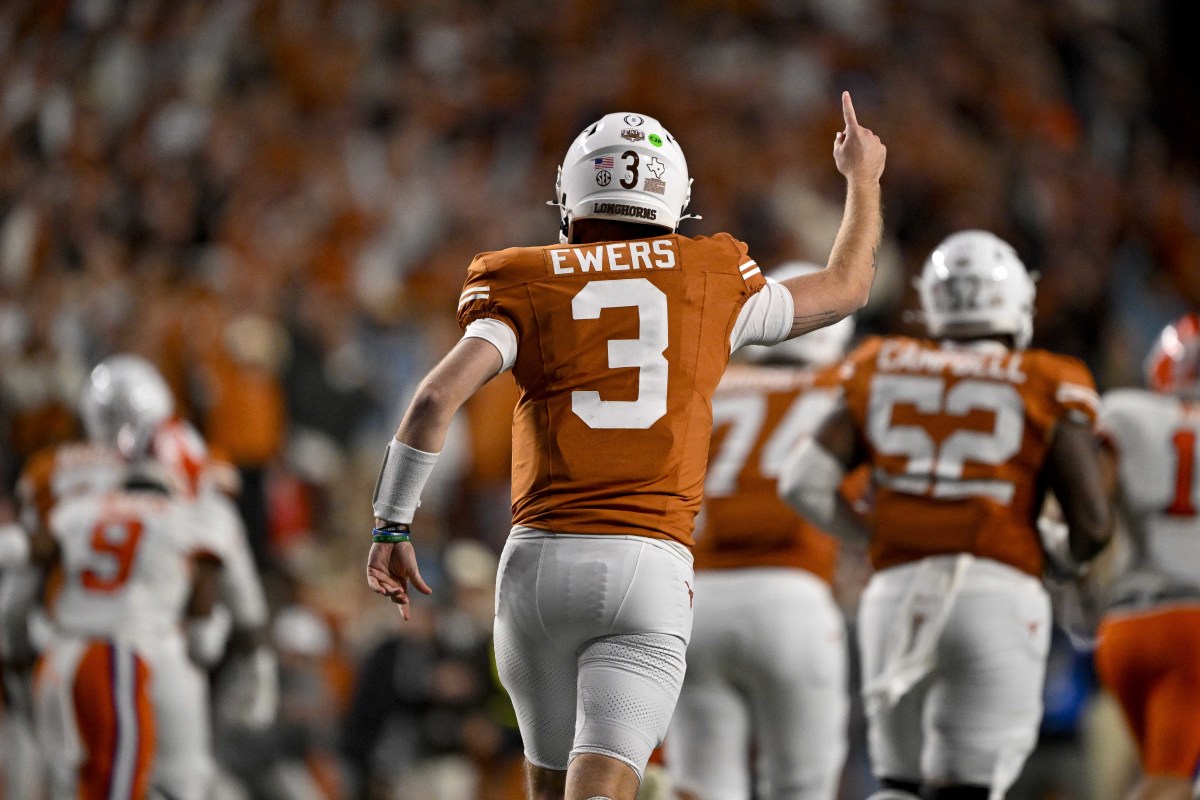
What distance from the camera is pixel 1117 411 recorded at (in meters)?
6.11

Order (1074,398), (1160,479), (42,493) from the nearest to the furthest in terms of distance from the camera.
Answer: (1074,398)
(1160,479)
(42,493)

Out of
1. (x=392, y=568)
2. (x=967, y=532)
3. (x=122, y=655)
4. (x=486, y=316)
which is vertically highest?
(x=486, y=316)

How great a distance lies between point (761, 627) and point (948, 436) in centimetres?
104

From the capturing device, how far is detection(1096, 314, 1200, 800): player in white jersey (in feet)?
19.7

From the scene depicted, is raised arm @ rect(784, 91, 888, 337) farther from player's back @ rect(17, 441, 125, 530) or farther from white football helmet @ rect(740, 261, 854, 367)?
player's back @ rect(17, 441, 125, 530)

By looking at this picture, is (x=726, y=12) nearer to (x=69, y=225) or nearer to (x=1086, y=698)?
(x=69, y=225)

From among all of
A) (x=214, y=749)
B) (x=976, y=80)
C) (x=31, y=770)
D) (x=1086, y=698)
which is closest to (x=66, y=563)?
(x=31, y=770)

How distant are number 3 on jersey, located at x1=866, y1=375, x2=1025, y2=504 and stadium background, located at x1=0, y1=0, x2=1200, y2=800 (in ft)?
13.6

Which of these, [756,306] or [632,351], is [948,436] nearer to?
[756,306]

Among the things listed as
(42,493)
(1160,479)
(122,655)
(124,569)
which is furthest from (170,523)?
(1160,479)

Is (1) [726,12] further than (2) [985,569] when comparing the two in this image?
Yes

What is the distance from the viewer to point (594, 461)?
3959mm

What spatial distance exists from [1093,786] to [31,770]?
5.54m

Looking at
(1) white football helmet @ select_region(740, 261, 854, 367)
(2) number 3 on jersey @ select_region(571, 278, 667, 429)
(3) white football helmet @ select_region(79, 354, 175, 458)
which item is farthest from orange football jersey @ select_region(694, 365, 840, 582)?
(3) white football helmet @ select_region(79, 354, 175, 458)
